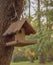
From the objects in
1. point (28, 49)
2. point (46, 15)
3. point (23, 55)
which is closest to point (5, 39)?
point (46, 15)

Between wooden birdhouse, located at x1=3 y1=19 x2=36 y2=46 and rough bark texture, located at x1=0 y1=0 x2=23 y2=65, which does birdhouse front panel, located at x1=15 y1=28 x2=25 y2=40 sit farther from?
rough bark texture, located at x1=0 y1=0 x2=23 y2=65

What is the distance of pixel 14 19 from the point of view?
2832mm

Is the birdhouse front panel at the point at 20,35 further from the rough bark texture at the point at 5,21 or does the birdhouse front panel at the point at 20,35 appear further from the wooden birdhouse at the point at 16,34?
the rough bark texture at the point at 5,21

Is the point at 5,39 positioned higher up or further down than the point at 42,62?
higher up

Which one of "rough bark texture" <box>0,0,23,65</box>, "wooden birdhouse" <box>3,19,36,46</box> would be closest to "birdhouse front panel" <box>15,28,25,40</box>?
"wooden birdhouse" <box>3,19,36,46</box>

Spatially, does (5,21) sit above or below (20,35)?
above

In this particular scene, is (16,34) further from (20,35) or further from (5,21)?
(5,21)

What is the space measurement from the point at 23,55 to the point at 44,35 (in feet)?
16.9

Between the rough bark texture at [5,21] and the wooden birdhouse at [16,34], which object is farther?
the rough bark texture at [5,21]

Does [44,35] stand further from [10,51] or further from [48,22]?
[10,51]

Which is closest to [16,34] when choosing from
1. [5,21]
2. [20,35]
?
[20,35]

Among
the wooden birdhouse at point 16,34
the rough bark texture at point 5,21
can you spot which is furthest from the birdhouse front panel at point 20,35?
the rough bark texture at point 5,21

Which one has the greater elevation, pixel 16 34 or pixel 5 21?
pixel 5 21

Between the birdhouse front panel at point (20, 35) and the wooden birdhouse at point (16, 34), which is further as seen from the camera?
the birdhouse front panel at point (20, 35)
